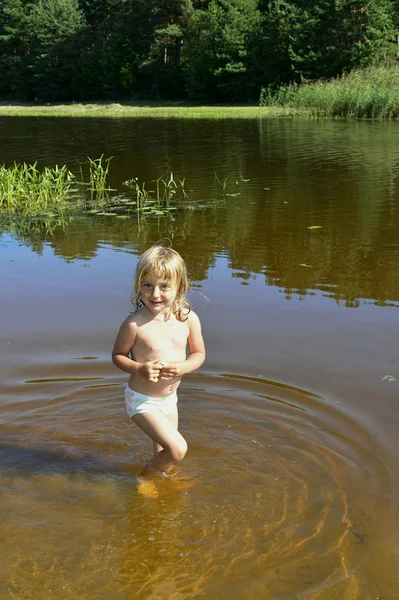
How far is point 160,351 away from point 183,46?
60.3 m

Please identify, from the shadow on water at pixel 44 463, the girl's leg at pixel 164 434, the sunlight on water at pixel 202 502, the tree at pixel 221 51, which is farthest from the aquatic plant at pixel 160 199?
the tree at pixel 221 51

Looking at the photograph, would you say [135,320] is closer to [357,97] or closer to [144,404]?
[144,404]

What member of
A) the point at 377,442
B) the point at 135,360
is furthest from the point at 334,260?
the point at 135,360

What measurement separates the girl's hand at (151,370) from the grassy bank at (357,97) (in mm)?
27845

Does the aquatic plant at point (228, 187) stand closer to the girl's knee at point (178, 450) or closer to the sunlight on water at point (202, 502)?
the sunlight on water at point (202, 502)

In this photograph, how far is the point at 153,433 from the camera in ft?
11.8

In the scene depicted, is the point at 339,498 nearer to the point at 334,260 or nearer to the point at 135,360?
the point at 135,360

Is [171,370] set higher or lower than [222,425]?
higher

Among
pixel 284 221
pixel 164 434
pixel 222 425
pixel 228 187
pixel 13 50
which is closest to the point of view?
pixel 164 434

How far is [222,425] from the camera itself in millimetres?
4332

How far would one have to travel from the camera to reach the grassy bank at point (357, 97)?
2909 cm

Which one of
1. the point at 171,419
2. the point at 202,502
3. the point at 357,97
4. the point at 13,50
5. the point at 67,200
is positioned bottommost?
the point at 202,502

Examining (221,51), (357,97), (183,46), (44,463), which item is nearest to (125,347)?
(44,463)

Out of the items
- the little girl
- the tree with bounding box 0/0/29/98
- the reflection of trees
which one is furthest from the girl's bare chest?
the tree with bounding box 0/0/29/98
